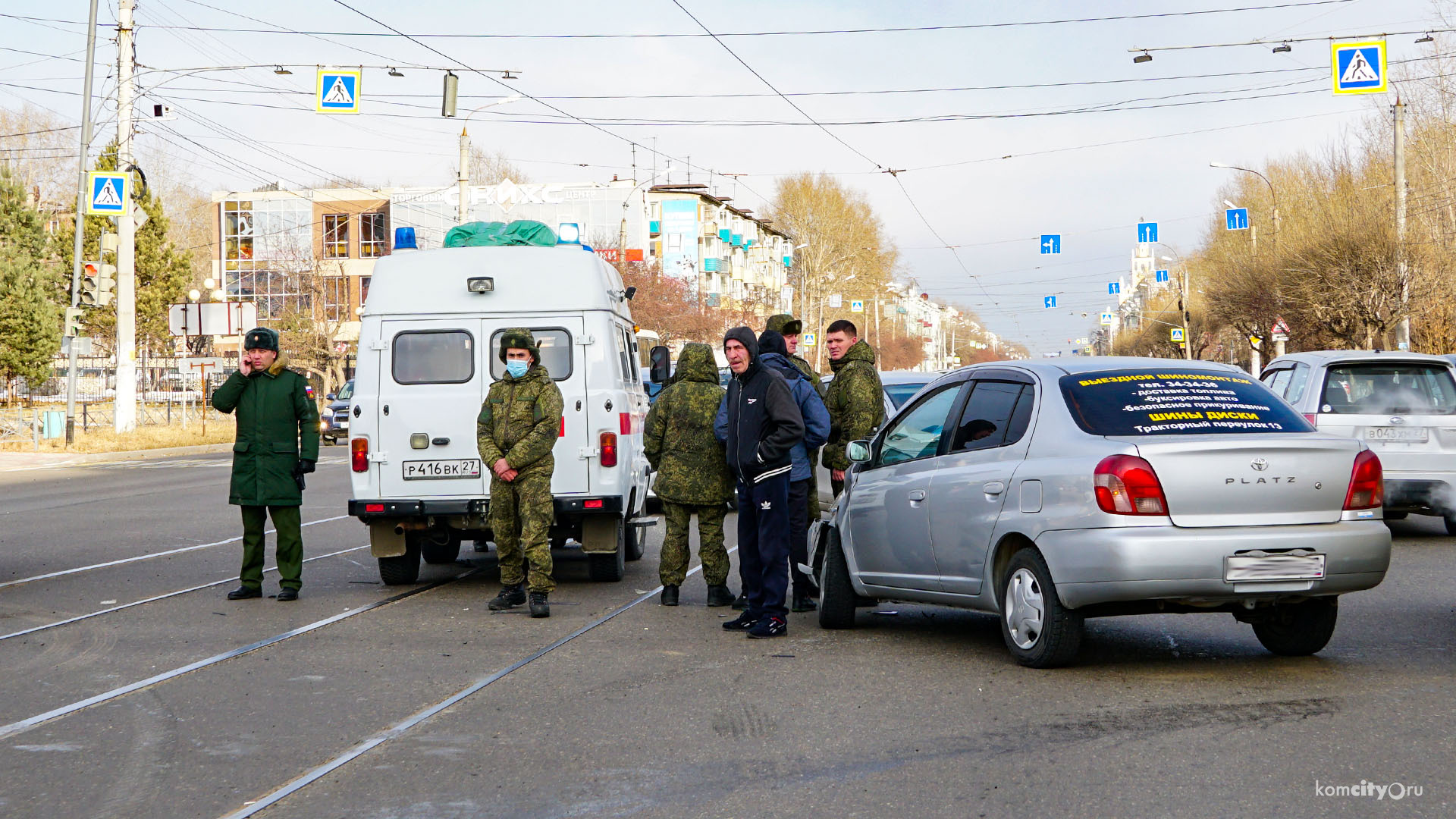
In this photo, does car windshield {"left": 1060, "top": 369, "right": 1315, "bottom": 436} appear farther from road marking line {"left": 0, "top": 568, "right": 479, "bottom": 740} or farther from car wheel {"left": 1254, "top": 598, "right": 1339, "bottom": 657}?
road marking line {"left": 0, "top": 568, "right": 479, "bottom": 740}

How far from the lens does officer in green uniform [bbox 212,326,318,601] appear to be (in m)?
10.4

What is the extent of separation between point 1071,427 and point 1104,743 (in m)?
1.90

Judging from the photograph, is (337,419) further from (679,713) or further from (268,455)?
(679,713)

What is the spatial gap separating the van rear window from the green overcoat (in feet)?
2.79

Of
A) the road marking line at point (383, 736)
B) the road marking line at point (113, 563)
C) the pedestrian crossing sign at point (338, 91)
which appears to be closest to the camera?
the road marking line at point (383, 736)

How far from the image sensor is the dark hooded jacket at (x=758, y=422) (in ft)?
28.2

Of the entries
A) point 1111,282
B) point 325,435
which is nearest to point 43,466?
point 325,435

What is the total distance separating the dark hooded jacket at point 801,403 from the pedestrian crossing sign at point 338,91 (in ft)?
59.3

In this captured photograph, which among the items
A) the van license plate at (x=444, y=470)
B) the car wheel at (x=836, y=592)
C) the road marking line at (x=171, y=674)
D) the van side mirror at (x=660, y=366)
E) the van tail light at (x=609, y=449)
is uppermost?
the van side mirror at (x=660, y=366)

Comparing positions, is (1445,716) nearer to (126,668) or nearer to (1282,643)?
Answer: (1282,643)

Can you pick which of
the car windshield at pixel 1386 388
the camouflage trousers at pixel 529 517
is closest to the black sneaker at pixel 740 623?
the camouflage trousers at pixel 529 517

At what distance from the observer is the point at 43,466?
28203mm

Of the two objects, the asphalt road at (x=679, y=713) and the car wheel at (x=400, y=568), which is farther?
the car wheel at (x=400, y=568)

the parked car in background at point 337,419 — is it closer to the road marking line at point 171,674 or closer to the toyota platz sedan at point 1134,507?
the road marking line at point 171,674
